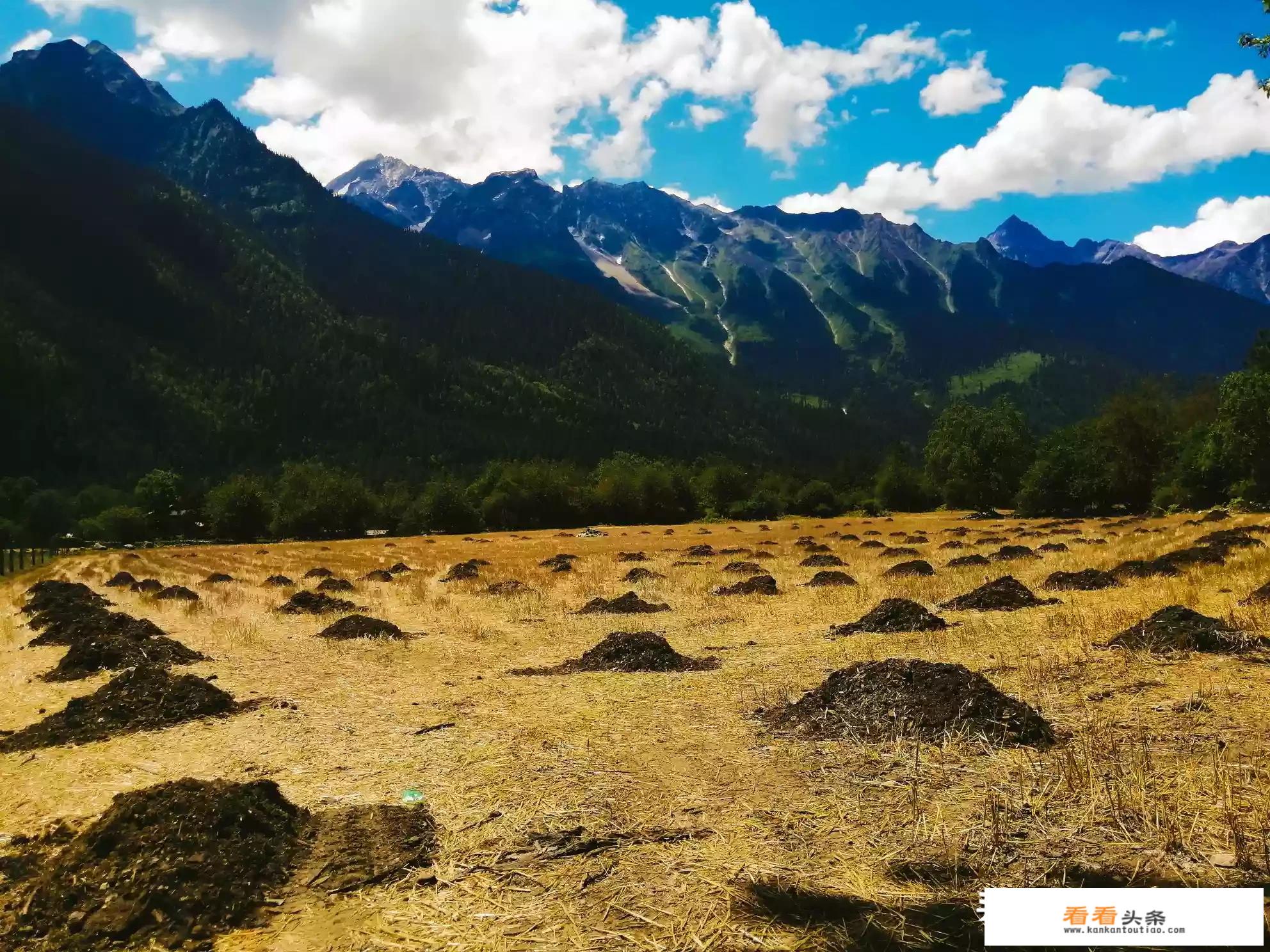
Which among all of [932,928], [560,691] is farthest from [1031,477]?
[932,928]

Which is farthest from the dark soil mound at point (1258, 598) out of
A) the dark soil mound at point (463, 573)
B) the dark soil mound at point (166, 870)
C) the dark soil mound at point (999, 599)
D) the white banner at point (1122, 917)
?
the dark soil mound at point (463, 573)

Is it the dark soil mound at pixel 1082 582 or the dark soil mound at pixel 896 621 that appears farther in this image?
the dark soil mound at pixel 1082 582

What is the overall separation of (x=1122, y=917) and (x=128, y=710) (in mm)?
12683

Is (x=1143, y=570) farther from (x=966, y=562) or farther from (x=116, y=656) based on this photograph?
(x=116, y=656)

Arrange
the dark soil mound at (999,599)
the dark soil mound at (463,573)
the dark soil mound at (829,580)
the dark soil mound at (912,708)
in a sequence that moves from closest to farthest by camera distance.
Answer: the dark soil mound at (912,708), the dark soil mound at (999,599), the dark soil mound at (829,580), the dark soil mound at (463,573)

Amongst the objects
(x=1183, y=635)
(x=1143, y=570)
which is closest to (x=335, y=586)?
(x=1143, y=570)

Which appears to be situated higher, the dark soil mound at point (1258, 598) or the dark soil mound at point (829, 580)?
the dark soil mound at point (1258, 598)

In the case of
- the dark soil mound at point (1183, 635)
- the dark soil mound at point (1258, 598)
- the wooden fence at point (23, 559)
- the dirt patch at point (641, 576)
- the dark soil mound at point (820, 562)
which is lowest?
the wooden fence at point (23, 559)

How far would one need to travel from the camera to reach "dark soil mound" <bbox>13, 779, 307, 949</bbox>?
525 centimetres

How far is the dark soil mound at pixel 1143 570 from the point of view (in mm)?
20094

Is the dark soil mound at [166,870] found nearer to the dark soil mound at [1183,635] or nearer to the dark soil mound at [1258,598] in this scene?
the dark soil mound at [1183,635]

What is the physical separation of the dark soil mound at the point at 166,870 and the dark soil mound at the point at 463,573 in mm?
28433

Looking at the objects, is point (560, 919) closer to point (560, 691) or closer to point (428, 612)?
point (560, 691)

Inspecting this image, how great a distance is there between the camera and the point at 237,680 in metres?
14.3
